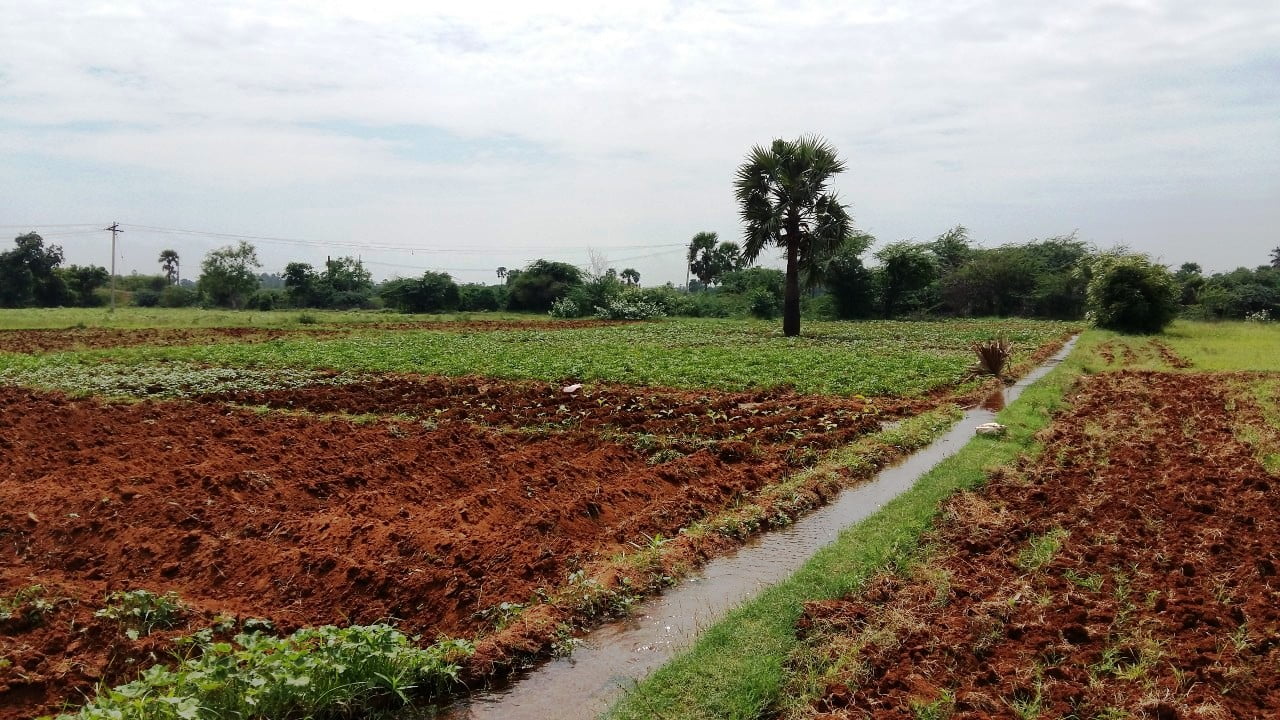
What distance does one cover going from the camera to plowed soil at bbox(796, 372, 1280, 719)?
4098 millimetres

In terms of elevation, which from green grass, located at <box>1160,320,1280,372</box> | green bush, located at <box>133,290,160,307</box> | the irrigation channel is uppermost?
green bush, located at <box>133,290,160,307</box>

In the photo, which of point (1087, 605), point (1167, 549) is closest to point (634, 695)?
point (1087, 605)

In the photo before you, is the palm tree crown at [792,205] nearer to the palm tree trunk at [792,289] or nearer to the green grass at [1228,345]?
the palm tree trunk at [792,289]

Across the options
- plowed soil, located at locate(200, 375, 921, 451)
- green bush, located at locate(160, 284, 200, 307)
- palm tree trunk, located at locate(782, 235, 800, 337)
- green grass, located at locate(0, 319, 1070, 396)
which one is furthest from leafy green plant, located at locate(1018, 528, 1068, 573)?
green bush, located at locate(160, 284, 200, 307)

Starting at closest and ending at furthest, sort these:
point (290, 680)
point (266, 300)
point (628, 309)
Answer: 1. point (290, 680)
2. point (628, 309)
3. point (266, 300)

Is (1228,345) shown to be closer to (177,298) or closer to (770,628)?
(770,628)

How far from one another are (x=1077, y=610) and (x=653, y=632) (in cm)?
273

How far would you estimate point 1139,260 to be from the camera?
32562 millimetres

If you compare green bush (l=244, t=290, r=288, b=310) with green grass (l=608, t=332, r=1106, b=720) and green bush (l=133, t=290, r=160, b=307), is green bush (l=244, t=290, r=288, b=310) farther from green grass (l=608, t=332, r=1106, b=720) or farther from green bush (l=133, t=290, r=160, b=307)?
green grass (l=608, t=332, r=1106, b=720)

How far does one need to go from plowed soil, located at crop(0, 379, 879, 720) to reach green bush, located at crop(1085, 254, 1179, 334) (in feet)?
86.7

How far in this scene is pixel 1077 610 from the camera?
5055mm

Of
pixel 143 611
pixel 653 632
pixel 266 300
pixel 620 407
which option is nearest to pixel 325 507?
pixel 143 611

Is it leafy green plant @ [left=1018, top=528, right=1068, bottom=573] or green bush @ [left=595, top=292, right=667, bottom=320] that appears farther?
green bush @ [left=595, top=292, right=667, bottom=320]

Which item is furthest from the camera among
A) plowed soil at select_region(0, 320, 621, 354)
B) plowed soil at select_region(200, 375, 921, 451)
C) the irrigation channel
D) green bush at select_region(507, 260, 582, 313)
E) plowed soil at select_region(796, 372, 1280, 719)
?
green bush at select_region(507, 260, 582, 313)
